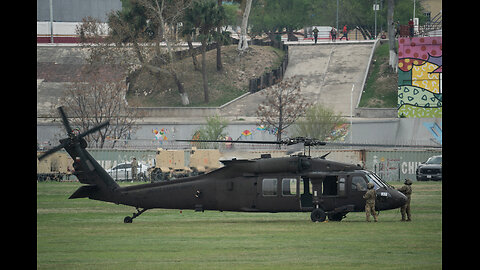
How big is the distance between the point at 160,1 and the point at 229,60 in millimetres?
→ 12731

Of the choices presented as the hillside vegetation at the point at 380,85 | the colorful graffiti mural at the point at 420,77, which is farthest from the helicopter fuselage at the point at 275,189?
the hillside vegetation at the point at 380,85

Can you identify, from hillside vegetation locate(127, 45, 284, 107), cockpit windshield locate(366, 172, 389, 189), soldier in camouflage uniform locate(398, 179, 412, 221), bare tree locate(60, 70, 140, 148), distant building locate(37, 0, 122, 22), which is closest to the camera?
cockpit windshield locate(366, 172, 389, 189)

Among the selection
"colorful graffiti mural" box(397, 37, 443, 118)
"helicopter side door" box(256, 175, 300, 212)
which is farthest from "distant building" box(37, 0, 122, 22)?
"helicopter side door" box(256, 175, 300, 212)

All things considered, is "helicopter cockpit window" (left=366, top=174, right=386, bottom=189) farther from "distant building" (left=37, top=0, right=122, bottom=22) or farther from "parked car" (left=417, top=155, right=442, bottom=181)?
"distant building" (left=37, top=0, right=122, bottom=22)

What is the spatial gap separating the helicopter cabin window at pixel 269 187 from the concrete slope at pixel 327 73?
67975 mm

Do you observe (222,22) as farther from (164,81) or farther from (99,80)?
(99,80)

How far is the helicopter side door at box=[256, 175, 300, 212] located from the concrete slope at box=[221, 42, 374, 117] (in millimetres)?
67974

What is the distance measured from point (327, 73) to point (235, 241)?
85.7 metres

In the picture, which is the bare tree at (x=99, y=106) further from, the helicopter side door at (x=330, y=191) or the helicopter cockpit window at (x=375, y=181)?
the helicopter cockpit window at (x=375, y=181)

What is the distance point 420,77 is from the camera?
297 feet

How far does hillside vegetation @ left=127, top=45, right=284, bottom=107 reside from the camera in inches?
4045

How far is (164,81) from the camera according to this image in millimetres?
105312
